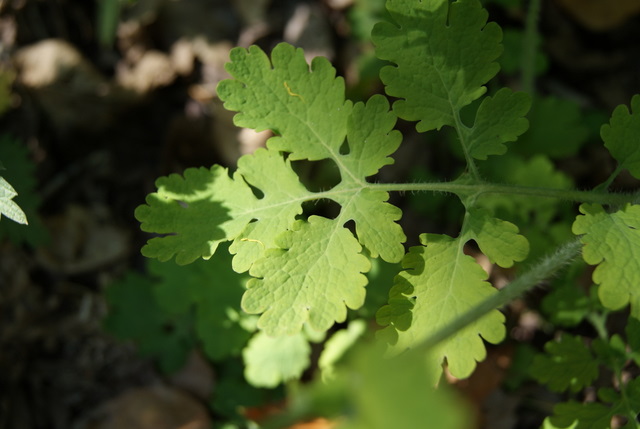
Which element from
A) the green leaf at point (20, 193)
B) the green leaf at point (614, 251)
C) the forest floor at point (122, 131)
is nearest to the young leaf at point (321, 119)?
the green leaf at point (614, 251)

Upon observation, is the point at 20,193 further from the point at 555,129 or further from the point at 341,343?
the point at 555,129

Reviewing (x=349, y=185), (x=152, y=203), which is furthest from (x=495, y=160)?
(x=152, y=203)

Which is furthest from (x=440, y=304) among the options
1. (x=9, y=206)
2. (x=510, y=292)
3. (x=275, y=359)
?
(x=9, y=206)

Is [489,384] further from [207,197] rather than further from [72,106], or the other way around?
[72,106]

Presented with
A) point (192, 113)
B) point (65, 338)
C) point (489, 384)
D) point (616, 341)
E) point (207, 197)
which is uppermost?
point (207, 197)

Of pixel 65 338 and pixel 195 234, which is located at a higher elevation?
pixel 195 234

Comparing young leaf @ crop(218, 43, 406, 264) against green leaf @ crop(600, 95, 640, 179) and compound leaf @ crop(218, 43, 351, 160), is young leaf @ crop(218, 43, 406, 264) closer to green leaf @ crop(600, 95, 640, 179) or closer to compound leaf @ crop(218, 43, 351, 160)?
compound leaf @ crop(218, 43, 351, 160)

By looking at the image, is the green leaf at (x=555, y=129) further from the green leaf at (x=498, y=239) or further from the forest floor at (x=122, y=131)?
the green leaf at (x=498, y=239)
